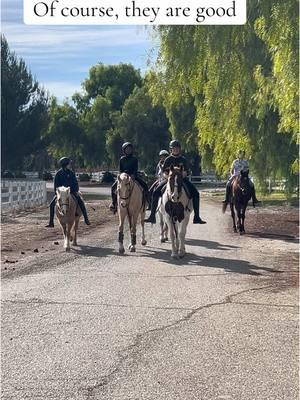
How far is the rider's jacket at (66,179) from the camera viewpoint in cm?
1761

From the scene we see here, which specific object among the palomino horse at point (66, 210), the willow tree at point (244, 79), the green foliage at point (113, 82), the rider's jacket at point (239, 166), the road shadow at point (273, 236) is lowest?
the road shadow at point (273, 236)

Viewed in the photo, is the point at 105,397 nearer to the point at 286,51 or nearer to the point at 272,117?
the point at 286,51

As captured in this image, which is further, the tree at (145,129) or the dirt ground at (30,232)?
the tree at (145,129)

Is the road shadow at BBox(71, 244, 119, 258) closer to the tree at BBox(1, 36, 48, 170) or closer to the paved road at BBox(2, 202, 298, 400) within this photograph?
the paved road at BBox(2, 202, 298, 400)

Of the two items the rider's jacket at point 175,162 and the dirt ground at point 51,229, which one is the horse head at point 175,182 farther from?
the dirt ground at point 51,229

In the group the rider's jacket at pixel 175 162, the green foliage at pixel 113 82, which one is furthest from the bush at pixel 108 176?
the green foliage at pixel 113 82

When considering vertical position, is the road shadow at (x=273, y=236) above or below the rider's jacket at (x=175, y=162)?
below

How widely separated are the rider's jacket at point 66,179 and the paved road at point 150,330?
10.9 ft

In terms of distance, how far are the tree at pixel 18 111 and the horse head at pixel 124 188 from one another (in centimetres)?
4772

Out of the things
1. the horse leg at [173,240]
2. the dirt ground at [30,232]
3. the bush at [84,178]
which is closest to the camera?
the horse leg at [173,240]

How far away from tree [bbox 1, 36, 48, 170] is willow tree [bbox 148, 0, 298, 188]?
41.9 metres

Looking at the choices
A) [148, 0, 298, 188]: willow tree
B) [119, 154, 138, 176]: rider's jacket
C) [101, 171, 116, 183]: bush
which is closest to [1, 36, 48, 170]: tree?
[101, 171, 116, 183]: bush

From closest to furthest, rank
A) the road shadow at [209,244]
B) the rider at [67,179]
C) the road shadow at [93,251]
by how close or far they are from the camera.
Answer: the road shadow at [93,251], the road shadow at [209,244], the rider at [67,179]

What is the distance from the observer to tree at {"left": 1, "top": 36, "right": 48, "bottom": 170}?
211 feet
